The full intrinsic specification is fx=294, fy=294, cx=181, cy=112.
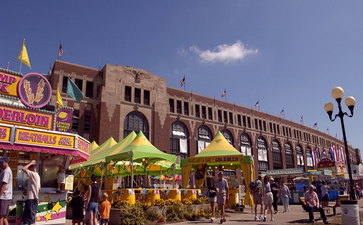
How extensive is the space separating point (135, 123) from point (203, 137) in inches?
503

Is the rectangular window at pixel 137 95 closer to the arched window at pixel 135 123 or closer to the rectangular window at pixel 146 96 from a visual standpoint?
the rectangular window at pixel 146 96

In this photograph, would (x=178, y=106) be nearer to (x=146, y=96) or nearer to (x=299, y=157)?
(x=146, y=96)

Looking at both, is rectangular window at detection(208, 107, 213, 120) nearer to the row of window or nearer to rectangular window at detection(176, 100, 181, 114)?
the row of window

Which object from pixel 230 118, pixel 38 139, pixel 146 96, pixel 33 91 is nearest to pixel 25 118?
pixel 38 139

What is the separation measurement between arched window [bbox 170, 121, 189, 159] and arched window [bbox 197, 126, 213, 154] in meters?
2.51

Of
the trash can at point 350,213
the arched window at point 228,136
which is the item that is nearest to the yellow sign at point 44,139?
the trash can at point 350,213

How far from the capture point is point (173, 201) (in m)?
13.5

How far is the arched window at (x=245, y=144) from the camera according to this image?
5048 centimetres

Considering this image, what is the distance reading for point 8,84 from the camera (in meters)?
12.4

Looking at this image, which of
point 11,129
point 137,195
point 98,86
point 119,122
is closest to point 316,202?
point 137,195

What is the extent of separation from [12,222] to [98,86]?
26.4 m

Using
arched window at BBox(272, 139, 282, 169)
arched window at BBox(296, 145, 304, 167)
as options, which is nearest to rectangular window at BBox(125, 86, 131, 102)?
arched window at BBox(272, 139, 282, 169)

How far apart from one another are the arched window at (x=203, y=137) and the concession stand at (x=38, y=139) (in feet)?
103

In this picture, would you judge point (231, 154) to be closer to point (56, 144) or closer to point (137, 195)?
point (137, 195)
